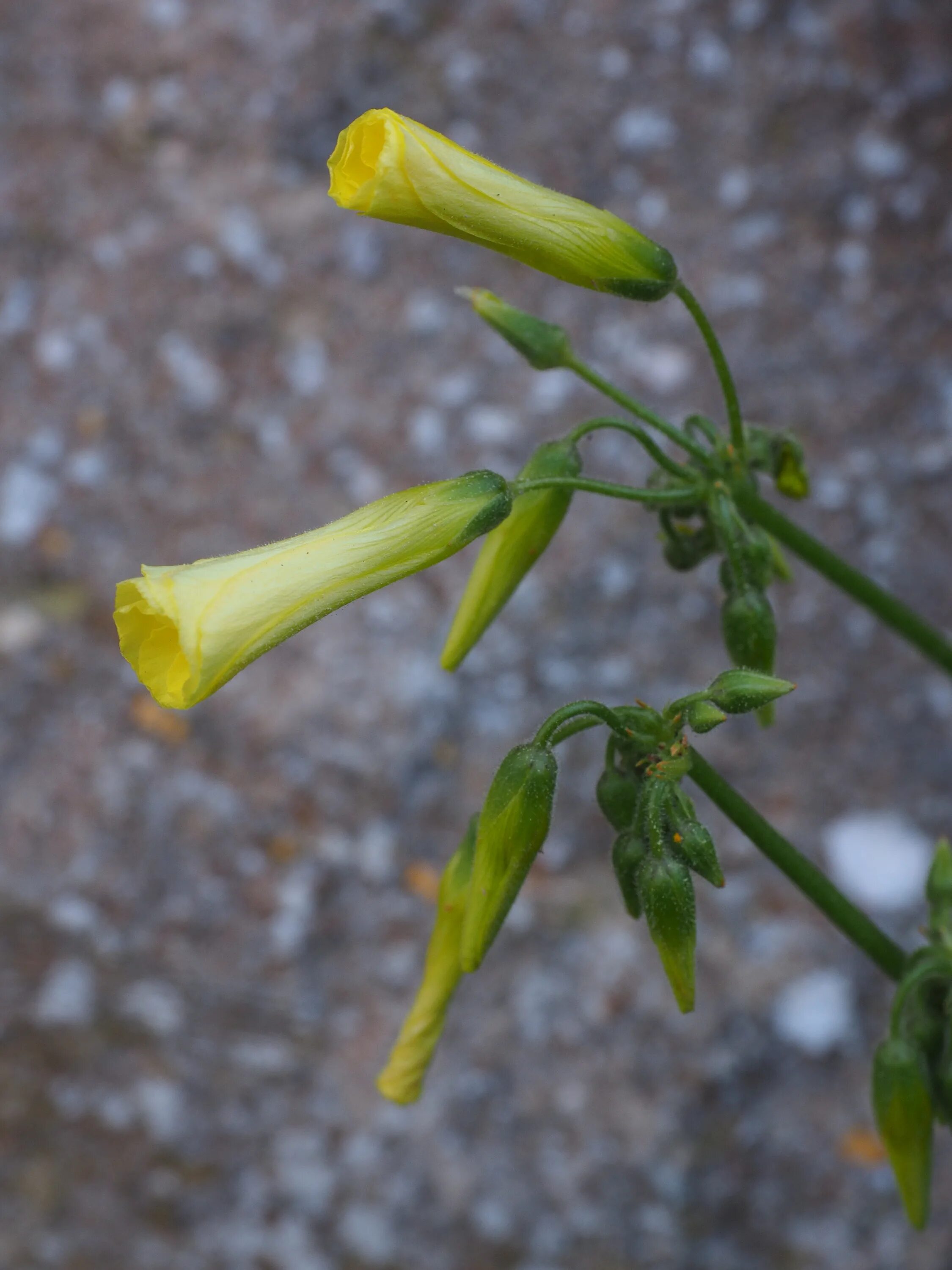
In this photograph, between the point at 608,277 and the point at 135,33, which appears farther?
the point at 135,33

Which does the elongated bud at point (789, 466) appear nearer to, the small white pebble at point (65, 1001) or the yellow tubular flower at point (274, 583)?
the yellow tubular flower at point (274, 583)

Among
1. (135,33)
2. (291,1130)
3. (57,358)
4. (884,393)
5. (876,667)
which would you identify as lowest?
(291,1130)

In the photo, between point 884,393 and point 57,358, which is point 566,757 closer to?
point 884,393

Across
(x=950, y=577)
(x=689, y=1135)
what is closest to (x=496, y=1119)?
(x=689, y=1135)

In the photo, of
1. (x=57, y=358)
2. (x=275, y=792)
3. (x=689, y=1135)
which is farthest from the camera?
(x=57, y=358)

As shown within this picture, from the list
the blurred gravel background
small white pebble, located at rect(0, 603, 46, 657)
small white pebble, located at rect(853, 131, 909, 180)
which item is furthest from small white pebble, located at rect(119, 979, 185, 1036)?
small white pebble, located at rect(853, 131, 909, 180)

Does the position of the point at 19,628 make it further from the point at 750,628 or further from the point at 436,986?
the point at 750,628
